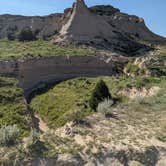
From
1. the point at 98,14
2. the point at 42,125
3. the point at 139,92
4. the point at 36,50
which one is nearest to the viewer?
the point at 42,125

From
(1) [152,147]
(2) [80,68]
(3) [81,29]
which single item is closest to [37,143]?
(1) [152,147]

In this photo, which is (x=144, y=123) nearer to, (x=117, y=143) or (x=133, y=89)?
(x=117, y=143)

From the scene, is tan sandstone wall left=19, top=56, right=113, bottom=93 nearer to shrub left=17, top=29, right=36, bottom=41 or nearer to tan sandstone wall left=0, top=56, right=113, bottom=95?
tan sandstone wall left=0, top=56, right=113, bottom=95

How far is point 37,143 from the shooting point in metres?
15.0

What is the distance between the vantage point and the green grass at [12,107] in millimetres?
20438

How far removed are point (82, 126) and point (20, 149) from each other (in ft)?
12.1

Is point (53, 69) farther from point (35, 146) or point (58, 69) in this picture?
point (35, 146)

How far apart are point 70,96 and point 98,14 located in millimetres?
36813

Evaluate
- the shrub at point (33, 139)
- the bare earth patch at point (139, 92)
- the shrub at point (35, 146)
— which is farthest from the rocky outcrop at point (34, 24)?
the shrub at point (35, 146)

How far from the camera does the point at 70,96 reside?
2916cm

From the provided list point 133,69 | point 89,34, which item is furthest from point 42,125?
point 89,34

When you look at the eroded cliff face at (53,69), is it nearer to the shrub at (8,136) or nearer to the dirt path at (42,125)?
the dirt path at (42,125)

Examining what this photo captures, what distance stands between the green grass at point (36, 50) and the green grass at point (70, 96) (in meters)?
6.72

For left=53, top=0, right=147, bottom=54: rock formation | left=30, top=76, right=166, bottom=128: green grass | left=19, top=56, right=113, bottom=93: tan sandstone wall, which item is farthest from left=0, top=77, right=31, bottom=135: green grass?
left=53, top=0, right=147, bottom=54: rock formation
